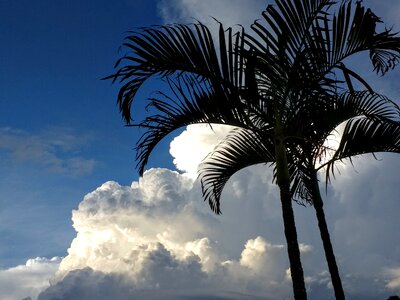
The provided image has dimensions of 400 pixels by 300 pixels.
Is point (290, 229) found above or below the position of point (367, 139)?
below

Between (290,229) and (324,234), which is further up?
(324,234)

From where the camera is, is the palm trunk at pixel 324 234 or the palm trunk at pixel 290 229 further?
the palm trunk at pixel 324 234

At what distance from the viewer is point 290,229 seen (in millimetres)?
4332

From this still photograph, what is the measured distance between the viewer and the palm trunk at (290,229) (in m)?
4.16

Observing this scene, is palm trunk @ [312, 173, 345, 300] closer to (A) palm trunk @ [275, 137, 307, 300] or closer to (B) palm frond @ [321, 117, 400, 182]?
(B) palm frond @ [321, 117, 400, 182]

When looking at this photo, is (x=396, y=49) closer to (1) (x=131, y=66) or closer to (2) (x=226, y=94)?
(2) (x=226, y=94)

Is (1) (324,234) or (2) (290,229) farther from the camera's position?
(1) (324,234)

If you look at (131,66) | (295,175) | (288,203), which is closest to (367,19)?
(288,203)

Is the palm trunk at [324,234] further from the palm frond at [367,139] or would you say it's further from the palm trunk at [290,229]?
the palm trunk at [290,229]

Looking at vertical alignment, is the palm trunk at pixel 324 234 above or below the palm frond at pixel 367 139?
below

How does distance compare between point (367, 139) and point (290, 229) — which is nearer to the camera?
point (290, 229)

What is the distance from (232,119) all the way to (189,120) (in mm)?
508

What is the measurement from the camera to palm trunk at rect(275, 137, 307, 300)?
13.7 ft

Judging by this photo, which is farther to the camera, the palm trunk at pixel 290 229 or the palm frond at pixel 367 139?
the palm frond at pixel 367 139
